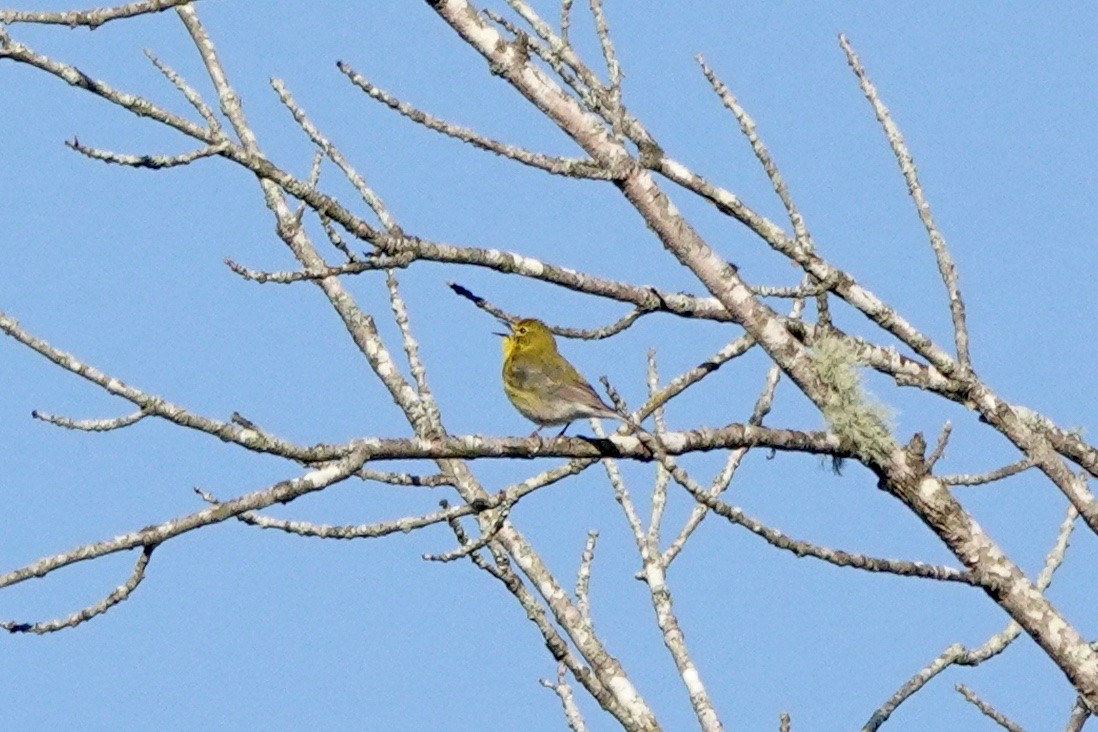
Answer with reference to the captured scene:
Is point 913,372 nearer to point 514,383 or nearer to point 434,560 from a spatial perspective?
point 434,560

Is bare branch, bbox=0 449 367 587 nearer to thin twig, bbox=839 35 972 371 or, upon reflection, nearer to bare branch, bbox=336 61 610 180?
bare branch, bbox=336 61 610 180

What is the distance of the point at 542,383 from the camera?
9.24m

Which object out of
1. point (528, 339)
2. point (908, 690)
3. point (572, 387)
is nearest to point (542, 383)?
point (572, 387)

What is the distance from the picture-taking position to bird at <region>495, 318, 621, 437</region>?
8.73m

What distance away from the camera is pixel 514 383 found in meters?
9.64

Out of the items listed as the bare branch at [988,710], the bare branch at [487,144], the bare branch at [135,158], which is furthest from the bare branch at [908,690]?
the bare branch at [135,158]

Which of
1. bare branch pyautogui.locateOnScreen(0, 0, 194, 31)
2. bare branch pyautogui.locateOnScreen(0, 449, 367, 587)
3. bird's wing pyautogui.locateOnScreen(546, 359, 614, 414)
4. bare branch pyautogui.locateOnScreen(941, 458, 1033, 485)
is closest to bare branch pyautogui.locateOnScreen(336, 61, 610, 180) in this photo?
bare branch pyautogui.locateOnScreen(0, 0, 194, 31)

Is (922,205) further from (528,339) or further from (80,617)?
(528,339)

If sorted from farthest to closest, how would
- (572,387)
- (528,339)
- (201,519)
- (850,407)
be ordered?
1. (528,339)
2. (572,387)
3. (850,407)
4. (201,519)

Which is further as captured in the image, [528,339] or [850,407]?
[528,339]

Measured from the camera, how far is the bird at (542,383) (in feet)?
28.7

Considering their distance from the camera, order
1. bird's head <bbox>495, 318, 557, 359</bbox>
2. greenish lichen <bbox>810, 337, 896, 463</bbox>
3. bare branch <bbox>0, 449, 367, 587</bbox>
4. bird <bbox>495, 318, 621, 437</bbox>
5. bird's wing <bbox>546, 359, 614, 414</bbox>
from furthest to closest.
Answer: bird's head <bbox>495, 318, 557, 359</bbox> → bird <bbox>495, 318, 621, 437</bbox> → bird's wing <bbox>546, 359, 614, 414</bbox> → greenish lichen <bbox>810, 337, 896, 463</bbox> → bare branch <bbox>0, 449, 367, 587</bbox>

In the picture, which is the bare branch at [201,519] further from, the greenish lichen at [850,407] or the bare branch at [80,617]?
the greenish lichen at [850,407]

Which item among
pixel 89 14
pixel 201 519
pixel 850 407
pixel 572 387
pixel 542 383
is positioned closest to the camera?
pixel 201 519
